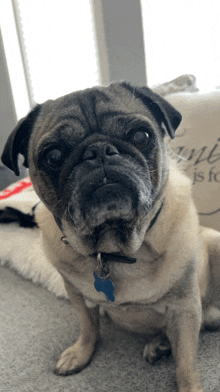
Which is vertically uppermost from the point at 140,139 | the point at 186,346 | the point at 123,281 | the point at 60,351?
the point at 140,139

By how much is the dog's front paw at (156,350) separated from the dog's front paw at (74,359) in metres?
0.15

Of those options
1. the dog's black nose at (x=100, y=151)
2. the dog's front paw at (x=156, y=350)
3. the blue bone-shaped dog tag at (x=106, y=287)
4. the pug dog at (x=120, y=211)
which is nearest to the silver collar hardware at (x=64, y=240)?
the pug dog at (x=120, y=211)

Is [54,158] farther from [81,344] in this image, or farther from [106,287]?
[81,344]

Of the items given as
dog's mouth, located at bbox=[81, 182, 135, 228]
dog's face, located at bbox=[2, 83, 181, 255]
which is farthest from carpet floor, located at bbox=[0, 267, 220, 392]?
dog's mouth, located at bbox=[81, 182, 135, 228]

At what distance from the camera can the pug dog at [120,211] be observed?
68 centimetres

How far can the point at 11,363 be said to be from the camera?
2.88 feet

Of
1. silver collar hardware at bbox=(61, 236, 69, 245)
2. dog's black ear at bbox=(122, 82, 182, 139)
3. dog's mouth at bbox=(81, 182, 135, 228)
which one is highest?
dog's black ear at bbox=(122, 82, 182, 139)

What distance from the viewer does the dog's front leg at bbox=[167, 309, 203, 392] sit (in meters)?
0.75

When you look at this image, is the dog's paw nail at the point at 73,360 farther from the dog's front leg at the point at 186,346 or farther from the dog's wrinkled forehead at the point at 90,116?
the dog's wrinkled forehead at the point at 90,116

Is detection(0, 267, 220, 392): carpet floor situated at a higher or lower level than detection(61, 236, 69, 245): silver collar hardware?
lower

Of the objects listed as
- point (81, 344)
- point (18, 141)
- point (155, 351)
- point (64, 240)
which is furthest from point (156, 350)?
point (18, 141)

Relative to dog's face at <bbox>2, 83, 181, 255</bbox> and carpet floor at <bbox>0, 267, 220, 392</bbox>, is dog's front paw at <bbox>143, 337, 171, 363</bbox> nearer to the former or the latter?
carpet floor at <bbox>0, 267, 220, 392</bbox>

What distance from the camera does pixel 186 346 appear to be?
77cm

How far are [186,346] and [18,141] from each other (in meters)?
0.63
